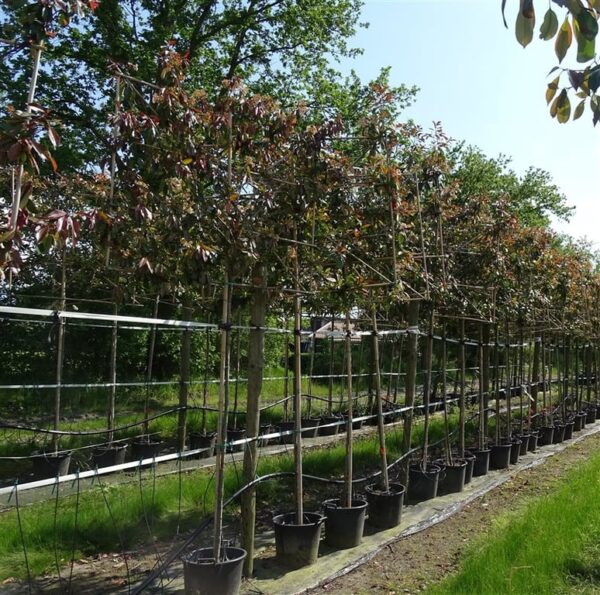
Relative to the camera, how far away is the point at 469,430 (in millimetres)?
11969

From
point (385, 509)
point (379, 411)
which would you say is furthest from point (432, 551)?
point (379, 411)

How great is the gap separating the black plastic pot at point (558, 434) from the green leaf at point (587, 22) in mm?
10933

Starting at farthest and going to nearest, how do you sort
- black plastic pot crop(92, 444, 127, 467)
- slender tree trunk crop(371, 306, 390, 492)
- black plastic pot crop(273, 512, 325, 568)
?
black plastic pot crop(92, 444, 127, 467) < slender tree trunk crop(371, 306, 390, 492) < black plastic pot crop(273, 512, 325, 568)

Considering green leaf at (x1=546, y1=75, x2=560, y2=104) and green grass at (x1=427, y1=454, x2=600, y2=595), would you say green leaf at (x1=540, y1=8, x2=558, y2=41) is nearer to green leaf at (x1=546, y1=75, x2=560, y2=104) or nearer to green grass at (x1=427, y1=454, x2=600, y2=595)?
green leaf at (x1=546, y1=75, x2=560, y2=104)

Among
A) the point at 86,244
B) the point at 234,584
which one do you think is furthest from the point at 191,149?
the point at 86,244

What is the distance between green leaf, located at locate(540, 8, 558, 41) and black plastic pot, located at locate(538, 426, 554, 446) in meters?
10.7

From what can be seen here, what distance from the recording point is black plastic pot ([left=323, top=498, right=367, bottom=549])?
17.2ft

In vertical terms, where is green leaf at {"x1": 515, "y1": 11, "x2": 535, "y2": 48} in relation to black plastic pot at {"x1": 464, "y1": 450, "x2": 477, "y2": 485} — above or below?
above

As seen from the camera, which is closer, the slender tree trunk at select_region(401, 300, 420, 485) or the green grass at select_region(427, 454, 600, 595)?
the green grass at select_region(427, 454, 600, 595)

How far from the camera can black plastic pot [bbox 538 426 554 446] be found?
11133 mm

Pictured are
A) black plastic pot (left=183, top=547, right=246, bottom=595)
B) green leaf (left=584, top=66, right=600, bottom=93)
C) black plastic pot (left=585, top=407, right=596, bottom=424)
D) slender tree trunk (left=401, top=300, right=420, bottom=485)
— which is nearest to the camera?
green leaf (left=584, top=66, right=600, bottom=93)

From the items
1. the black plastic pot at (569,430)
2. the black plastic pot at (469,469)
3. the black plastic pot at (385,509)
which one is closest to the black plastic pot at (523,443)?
the black plastic pot at (569,430)

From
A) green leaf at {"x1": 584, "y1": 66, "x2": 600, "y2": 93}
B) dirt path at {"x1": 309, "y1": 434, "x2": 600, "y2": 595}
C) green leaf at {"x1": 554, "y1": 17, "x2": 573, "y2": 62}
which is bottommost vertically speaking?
dirt path at {"x1": 309, "y1": 434, "x2": 600, "y2": 595}

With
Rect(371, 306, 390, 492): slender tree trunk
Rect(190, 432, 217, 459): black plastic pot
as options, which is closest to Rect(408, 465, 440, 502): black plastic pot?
Rect(371, 306, 390, 492): slender tree trunk
